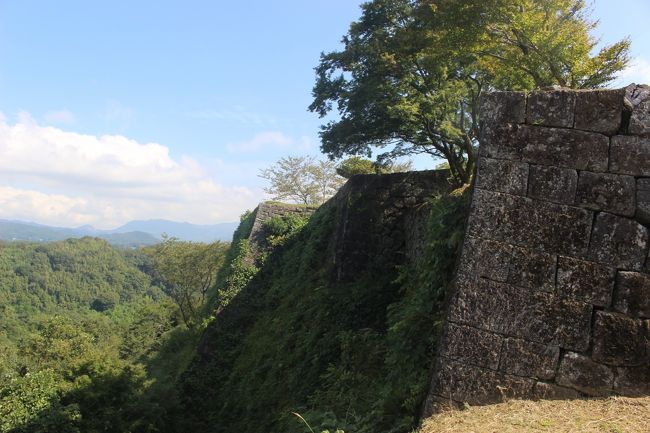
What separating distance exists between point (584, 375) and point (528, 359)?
1.54ft

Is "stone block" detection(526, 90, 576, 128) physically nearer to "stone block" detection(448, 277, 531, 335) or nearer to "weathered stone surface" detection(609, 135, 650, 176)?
"weathered stone surface" detection(609, 135, 650, 176)

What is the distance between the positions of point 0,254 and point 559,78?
414 ft

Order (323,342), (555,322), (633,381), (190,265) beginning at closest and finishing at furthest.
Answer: (633,381)
(555,322)
(323,342)
(190,265)

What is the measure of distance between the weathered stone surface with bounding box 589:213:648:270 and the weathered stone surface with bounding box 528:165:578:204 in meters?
0.33

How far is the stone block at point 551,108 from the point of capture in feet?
13.4

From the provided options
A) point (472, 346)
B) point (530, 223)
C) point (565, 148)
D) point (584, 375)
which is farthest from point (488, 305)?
point (565, 148)

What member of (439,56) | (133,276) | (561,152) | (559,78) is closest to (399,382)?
(561,152)

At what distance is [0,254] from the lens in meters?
105

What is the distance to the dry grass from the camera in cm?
350

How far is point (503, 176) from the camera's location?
418 centimetres

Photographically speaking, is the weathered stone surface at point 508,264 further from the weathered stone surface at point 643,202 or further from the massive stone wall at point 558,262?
the weathered stone surface at point 643,202

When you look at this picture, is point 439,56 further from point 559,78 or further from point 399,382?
point 399,382

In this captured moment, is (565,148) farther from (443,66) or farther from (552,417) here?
(443,66)

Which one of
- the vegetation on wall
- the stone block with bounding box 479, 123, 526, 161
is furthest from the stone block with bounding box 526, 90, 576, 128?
the vegetation on wall
